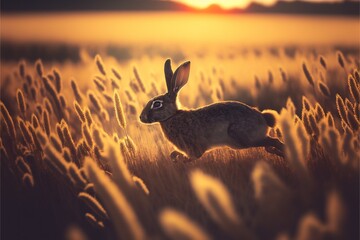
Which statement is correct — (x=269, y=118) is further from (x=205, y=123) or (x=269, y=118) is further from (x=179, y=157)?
(x=179, y=157)

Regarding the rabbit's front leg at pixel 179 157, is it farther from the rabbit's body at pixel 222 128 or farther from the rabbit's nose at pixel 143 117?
the rabbit's nose at pixel 143 117

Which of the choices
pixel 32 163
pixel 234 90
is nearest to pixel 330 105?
pixel 234 90

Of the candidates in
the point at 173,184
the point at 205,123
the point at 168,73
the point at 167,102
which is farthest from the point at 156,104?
the point at 173,184

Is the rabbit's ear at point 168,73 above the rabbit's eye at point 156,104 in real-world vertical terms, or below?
above

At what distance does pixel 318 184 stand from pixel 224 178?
0.47m

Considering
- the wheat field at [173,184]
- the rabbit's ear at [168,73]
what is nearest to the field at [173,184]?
the wheat field at [173,184]

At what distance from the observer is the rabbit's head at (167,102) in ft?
11.3

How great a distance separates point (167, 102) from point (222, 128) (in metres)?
0.52

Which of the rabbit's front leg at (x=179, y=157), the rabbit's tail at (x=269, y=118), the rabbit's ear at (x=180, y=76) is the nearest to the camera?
the rabbit's front leg at (x=179, y=157)

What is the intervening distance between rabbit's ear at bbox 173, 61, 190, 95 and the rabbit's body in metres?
0.26

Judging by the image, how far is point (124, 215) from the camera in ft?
5.05

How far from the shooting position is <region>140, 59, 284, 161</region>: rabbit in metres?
3.05

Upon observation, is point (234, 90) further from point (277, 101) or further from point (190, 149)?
point (190, 149)

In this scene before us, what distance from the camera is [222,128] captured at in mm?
3131
